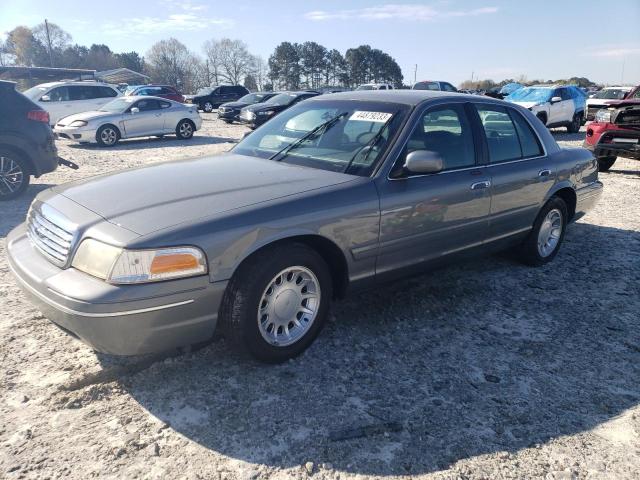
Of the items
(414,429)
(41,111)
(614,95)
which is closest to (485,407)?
(414,429)

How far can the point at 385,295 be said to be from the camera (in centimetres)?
422

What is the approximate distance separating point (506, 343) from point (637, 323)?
1.20 metres

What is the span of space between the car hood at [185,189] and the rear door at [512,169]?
5.12ft

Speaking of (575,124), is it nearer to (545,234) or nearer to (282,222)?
(545,234)

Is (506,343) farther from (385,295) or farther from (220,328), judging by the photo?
(220,328)

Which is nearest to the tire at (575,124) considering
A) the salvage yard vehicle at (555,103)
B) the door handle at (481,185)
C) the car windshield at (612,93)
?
the salvage yard vehicle at (555,103)

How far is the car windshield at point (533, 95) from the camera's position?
17.1 meters

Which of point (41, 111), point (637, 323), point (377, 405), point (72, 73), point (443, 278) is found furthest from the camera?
point (72, 73)

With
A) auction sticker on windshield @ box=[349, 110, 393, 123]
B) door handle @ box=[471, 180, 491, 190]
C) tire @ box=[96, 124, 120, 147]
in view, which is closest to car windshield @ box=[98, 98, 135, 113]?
tire @ box=[96, 124, 120, 147]

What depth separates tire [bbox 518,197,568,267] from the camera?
4.81 metres

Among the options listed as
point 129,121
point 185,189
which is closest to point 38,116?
point 185,189

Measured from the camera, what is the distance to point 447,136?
388 cm

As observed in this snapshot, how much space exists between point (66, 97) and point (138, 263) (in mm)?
16086

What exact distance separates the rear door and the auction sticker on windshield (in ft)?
3.15
